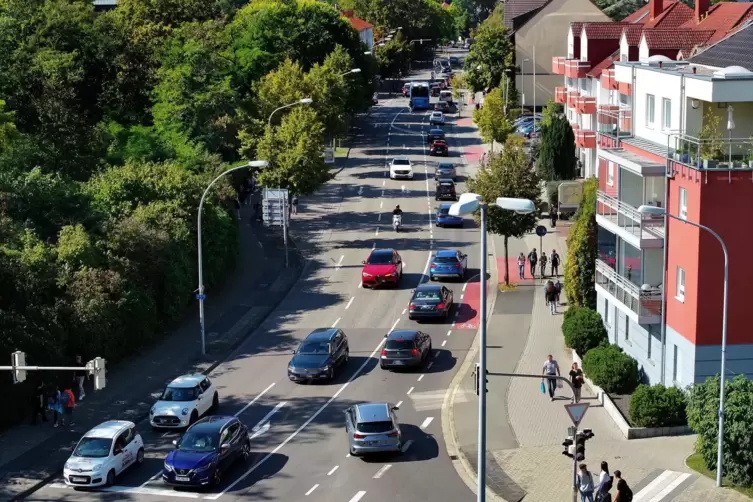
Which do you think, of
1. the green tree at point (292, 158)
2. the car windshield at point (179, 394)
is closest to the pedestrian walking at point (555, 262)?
the green tree at point (292, 158)

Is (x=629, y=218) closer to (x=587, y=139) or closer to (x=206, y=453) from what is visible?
(x=206, y=453)

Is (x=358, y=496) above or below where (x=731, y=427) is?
below

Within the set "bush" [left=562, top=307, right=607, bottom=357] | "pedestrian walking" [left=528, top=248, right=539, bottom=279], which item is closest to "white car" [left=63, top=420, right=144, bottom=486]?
"bush" [left=562, top=307, right=607, bottom=357]

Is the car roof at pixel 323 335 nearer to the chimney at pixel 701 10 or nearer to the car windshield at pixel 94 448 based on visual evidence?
the car windshield at pixel 94 448

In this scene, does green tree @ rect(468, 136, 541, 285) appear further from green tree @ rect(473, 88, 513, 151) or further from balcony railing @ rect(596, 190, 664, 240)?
green tree @ rect(473, 88, 513, 151)

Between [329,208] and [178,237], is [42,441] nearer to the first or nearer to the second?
[178,237]

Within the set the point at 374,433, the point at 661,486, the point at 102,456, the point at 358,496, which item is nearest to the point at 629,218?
the point at 661,486
